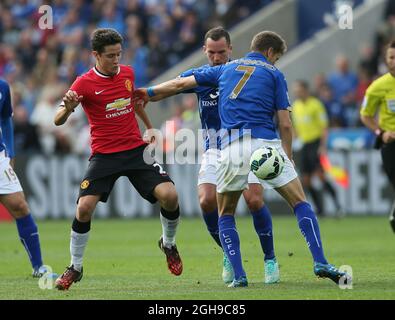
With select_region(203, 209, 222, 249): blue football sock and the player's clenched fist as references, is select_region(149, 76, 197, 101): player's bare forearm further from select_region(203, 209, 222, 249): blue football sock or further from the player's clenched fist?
select_region(203, 209, 222, 249): blue football sock

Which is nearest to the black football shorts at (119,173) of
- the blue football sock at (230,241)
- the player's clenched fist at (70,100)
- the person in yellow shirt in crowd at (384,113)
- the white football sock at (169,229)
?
the white football sock at (169,229)

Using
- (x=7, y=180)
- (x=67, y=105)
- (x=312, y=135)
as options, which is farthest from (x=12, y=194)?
(x=312, y=135)

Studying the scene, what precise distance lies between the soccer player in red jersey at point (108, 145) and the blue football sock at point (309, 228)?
4.12ft

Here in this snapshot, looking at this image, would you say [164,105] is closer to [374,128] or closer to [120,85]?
[374,128]

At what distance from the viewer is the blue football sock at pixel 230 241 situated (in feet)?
29.4

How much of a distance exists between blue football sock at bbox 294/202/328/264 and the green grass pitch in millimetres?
334

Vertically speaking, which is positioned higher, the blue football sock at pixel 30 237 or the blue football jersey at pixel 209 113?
the blue football jersey at pixel 209 113

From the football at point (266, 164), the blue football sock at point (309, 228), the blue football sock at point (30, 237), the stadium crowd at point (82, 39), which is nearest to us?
the football at point (266, 164)

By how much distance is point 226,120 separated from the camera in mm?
9094

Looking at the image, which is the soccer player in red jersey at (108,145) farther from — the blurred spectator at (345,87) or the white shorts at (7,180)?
the blurred spectator at (345,87)

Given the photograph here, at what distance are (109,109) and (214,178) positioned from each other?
1365 mm

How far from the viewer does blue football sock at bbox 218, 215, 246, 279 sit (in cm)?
897

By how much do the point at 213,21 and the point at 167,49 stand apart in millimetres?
1251

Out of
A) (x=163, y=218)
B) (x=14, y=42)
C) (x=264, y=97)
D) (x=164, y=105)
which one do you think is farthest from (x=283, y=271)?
(x=14, y=42)
